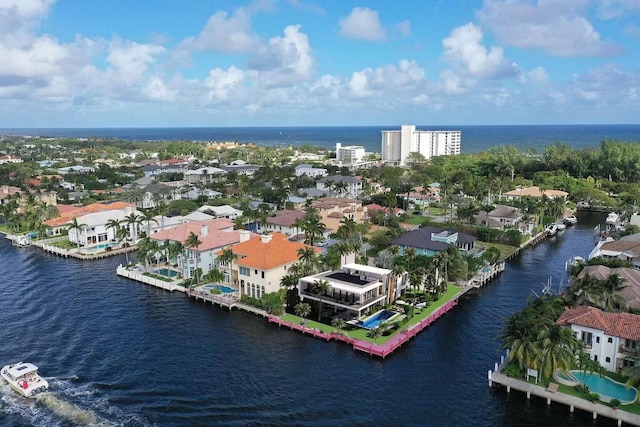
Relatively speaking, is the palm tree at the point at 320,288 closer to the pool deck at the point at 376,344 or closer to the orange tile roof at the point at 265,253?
the pool deck at the point at 376,344

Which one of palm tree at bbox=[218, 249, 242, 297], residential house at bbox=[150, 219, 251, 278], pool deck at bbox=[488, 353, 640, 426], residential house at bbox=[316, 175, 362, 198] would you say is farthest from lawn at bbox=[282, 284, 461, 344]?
residential house at bbox=[316, 175, 362, 198]

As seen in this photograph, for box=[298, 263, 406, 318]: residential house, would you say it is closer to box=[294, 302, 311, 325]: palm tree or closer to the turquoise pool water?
box=[294, 302, 311, 325]: palm tree

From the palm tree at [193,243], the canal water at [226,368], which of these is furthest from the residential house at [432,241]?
the palm tree at [193,243]

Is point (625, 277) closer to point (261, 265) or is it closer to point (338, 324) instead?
point (338, 324)

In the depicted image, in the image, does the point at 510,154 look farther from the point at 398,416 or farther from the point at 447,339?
the point at 398,416

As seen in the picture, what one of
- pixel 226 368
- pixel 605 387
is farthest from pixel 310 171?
pixel 605 387
